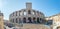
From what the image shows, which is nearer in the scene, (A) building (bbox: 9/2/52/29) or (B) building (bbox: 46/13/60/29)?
(B) building (bbox: 46/13/60/29)

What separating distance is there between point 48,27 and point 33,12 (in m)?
1.74

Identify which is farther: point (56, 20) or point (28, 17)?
point (28, 17)

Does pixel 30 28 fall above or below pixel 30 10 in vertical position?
below

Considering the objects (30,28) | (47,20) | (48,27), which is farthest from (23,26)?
(47,20)

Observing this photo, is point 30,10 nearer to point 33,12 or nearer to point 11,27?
point 33,12

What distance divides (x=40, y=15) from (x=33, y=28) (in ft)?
5.55

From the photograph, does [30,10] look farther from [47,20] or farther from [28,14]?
[47,20]

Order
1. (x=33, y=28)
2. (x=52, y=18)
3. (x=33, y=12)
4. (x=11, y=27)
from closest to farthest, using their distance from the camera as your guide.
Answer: (x=11, y=27)
(x=33, y=28)
(x=52, y=18)
(x=33, y=12)

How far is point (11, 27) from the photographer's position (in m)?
8.34

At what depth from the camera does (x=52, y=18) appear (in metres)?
9.59

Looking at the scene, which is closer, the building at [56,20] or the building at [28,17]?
the building at [56,20]

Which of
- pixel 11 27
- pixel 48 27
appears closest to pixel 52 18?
pixel 48 27

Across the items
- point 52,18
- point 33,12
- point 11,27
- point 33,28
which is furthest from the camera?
point 33,12

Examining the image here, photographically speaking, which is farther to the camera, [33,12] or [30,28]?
[33,12]
